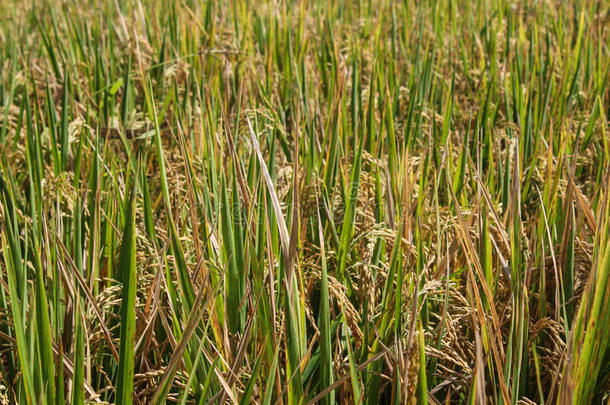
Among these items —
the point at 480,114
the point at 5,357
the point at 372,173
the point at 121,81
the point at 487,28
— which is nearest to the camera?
the point at 5,357

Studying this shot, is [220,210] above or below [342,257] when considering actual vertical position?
above

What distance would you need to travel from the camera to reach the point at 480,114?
174 cm

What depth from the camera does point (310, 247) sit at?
1.42 m

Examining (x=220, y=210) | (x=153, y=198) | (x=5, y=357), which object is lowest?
(x=5, y=357)

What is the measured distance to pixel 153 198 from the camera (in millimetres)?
1578

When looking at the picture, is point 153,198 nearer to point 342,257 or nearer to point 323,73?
point 342,257

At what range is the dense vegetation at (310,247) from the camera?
0.89m

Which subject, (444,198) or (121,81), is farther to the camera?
(121,81)

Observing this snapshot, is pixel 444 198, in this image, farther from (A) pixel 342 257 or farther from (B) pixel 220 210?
(B) pixel 220 210

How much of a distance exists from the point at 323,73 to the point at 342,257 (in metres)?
1.16

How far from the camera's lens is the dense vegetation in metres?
0.89

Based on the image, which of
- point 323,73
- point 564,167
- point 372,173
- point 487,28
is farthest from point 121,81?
point 487,28

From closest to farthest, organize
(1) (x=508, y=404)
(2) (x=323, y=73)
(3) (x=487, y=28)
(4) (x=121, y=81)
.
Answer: (1) (x=508, y=404)
(4) (x=121, y=81)
(2) (x=323, y=73)
(3) (x=487, y=28)

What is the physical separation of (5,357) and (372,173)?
2.67 ft
